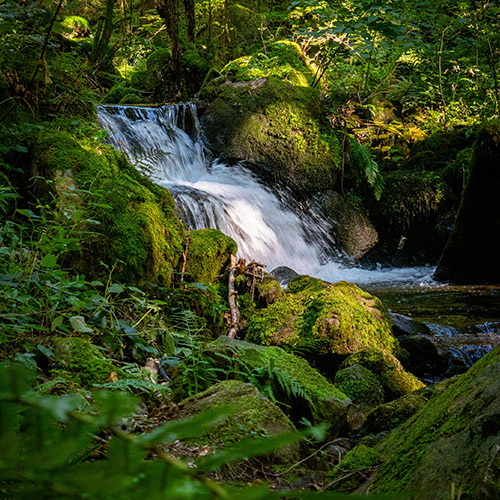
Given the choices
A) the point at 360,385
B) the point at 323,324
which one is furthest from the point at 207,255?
the point at 360,385

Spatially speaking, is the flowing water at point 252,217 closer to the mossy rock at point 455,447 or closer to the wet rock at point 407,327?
the wet rock at point 407,327

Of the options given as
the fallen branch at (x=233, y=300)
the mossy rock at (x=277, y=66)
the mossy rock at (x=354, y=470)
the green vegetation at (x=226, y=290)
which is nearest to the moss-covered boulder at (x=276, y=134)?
the green vegetation at (x=226, y=290)

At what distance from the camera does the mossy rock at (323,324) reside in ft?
14.6

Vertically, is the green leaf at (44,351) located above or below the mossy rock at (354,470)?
above

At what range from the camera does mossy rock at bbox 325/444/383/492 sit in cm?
146

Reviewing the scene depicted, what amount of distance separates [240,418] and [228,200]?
7.05m

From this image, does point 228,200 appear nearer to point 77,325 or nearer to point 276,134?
point 276,134

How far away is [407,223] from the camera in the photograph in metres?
10.7

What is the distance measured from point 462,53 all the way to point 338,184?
6.69 metres

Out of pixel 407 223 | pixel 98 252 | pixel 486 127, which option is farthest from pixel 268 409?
pixel 407 223

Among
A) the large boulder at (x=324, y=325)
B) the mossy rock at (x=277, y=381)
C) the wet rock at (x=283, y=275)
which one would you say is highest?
the mossy rock at (x=277, y=381)

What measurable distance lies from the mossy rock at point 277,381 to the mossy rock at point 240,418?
44 centimetres

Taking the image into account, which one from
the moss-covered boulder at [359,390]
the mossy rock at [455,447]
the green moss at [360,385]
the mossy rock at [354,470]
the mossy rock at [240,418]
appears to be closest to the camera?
the mossy rock at [455,447]

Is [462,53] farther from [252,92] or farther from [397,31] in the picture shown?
[397,31]
